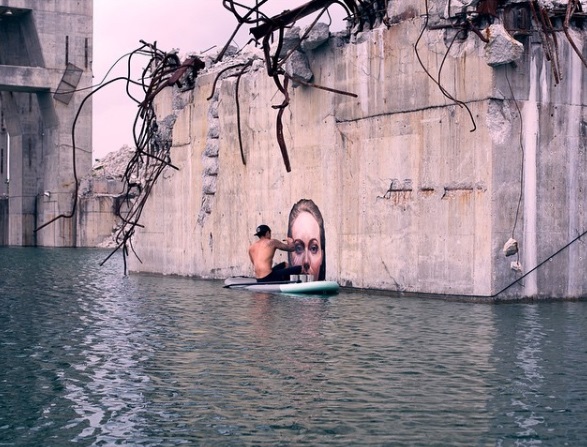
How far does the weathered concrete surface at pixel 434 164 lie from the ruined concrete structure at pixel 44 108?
117ft

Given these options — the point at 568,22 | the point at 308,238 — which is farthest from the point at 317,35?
the point at 568,22

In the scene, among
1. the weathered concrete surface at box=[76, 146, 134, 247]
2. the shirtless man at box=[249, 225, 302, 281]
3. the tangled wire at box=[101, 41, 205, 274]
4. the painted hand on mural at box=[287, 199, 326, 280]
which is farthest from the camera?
the weathered concrete surface at box=[76, 146, 134, 247]

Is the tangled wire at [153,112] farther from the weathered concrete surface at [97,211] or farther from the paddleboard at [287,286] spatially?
the weathered concrete surface at [97,211]

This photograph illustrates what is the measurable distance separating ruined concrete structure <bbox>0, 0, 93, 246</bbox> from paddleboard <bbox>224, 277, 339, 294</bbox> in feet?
118

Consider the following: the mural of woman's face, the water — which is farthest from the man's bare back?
the water

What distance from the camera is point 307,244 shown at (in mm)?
22859

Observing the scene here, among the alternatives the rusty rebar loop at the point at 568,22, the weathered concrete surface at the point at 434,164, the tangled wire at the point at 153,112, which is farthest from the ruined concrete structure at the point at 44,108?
the rusty rebar loop at the point at 568,22

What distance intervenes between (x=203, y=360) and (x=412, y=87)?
8.85m

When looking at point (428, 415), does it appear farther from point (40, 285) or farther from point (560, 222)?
point (40, 285)

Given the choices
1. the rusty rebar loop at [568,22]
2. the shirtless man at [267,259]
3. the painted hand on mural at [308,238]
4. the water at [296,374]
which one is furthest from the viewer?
the painted hand on mural at [308,238]

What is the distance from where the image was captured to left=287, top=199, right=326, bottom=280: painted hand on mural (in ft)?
73.6

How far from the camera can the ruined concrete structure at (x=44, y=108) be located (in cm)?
5772

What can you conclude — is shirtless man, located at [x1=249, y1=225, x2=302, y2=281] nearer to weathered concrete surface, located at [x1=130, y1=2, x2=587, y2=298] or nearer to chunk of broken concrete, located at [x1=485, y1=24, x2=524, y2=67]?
weathered concrete surface, located at [x1=130, y1=2, x2=587, y2=298]

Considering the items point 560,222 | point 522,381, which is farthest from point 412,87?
point 522,381
